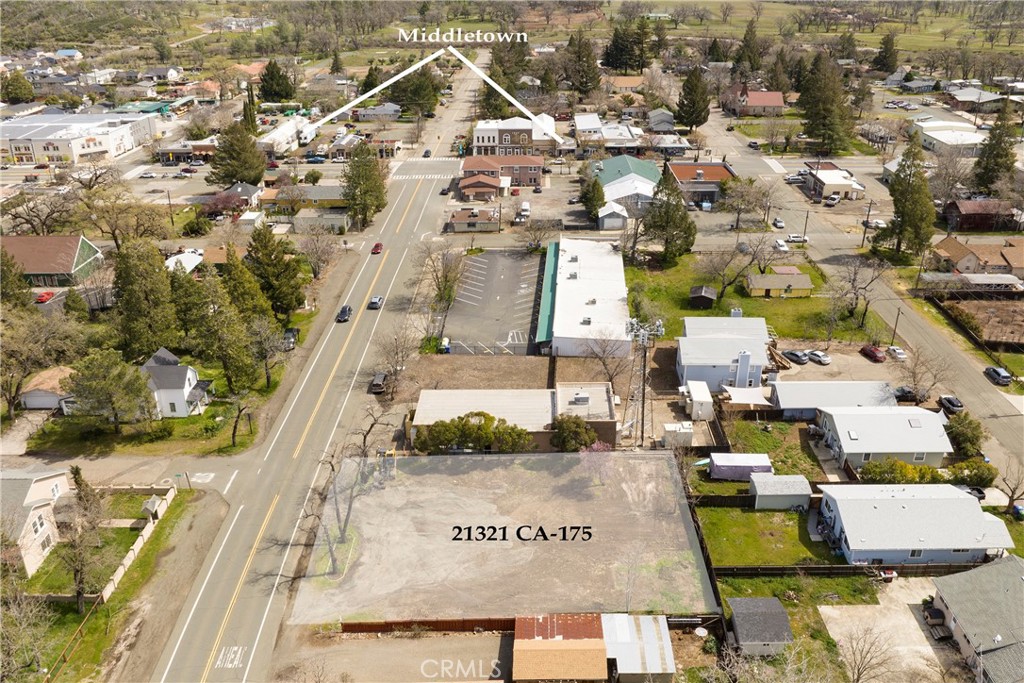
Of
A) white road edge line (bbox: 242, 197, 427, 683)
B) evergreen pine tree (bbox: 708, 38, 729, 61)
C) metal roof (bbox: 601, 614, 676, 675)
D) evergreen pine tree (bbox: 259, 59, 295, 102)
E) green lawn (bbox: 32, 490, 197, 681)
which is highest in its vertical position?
evergreen pine tree (bbox: 708, 38, 729, 61)

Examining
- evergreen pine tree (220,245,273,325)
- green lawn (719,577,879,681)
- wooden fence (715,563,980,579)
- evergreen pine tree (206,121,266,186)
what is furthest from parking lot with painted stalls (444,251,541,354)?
evergreen pine tree (206,121,266,186)

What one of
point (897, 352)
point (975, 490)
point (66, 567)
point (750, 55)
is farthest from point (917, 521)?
point (750, 55)

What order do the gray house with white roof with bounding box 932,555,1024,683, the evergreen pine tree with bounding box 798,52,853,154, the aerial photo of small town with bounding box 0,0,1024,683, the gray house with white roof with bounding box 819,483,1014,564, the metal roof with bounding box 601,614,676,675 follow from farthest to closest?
the evergreen pine tree with bounding box 798,52,853,154
the gray house with white roof with bounding box 819,483,1014,564
the aerial photo of small town with bounding box 0,0,1024,683
the metal roof with bounding box 601,614,676,675
the gray house with white roof with bounding box 932,555,1024,683

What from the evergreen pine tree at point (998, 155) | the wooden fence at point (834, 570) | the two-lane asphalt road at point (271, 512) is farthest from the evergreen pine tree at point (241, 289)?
the evergreen pine tree at point (998, 155)

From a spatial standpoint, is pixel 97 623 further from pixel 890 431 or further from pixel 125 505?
pixel 890 431

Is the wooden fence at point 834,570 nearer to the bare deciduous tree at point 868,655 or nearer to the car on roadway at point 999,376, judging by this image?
the bare deciduous tree at point 868,655

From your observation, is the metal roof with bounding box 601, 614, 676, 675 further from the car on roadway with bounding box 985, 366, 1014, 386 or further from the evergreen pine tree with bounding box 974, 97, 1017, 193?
the evergreen pine tree with bounding box 974, 97, 1017, 193
